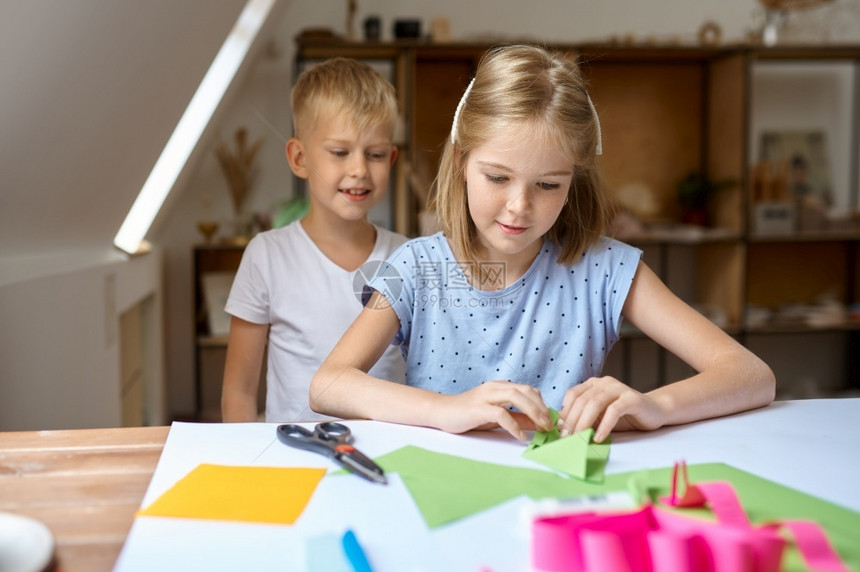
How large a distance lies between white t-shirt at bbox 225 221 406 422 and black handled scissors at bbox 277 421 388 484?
16.6 inches

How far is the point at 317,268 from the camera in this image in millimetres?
1177

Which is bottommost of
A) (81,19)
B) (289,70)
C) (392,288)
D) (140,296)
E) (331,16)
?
(140,296)

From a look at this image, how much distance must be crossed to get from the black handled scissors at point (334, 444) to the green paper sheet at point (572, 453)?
0.49 feet

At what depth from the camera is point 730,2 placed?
10.2 feet

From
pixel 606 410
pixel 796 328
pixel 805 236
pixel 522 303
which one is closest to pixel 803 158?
pixel 805 236

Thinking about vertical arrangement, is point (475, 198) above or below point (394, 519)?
above

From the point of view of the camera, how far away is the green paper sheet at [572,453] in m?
0.62

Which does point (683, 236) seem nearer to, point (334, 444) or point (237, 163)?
point (237, 163)

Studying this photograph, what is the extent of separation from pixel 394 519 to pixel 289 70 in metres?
2.64

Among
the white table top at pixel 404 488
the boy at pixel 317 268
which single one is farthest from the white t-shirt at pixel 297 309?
the white table top at pixel 404 488

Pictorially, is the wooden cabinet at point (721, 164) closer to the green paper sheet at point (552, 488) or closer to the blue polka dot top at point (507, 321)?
the blue polka dot top at point (507, 321)

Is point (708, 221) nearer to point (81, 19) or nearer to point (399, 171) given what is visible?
point (399, 171)

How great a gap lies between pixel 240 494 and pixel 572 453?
11.0 inches

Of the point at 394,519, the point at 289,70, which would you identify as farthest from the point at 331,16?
the point at 394,519
